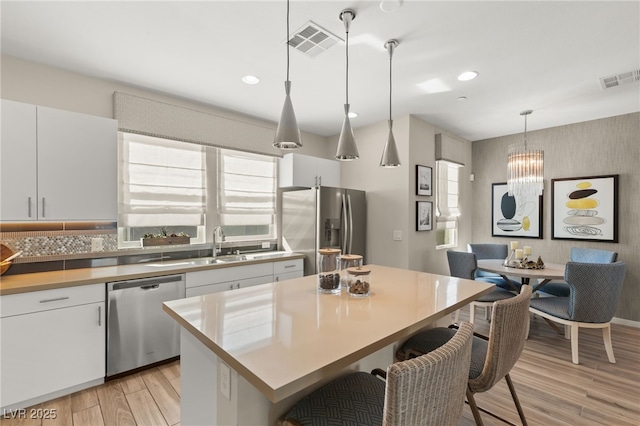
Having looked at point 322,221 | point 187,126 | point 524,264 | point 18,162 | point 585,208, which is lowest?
point 524,264

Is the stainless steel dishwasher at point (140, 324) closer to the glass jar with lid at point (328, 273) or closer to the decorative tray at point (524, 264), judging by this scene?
the glass jar with lid at point (328, 273)

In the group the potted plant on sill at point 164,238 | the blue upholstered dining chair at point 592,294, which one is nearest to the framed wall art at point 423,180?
the blue upholstered dining chair at point 592,294

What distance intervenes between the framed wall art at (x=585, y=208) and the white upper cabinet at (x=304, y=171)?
3.28m

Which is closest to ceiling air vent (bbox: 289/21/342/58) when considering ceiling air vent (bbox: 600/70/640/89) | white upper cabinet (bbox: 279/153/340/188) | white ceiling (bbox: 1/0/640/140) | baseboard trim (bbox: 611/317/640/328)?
white ceiling (bbox: 1/0/640/140)

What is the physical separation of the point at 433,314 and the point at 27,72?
3585 millimetres

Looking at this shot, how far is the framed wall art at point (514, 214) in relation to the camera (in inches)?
180

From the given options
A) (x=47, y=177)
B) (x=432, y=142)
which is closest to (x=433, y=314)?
(x=47, y=177)

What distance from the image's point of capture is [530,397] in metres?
2.27

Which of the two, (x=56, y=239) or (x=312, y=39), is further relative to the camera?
(x=56, y=239)

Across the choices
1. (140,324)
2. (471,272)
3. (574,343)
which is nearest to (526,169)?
(471,272)

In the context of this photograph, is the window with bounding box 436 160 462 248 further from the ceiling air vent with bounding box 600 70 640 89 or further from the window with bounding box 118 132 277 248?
the window with bounding box 118 132 277 248

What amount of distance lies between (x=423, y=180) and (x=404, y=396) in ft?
12.1

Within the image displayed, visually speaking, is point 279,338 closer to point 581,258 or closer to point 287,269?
point 287,269

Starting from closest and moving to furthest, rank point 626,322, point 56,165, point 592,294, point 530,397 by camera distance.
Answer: point 530,397, point 56,165, point 592,294, point 626,322
